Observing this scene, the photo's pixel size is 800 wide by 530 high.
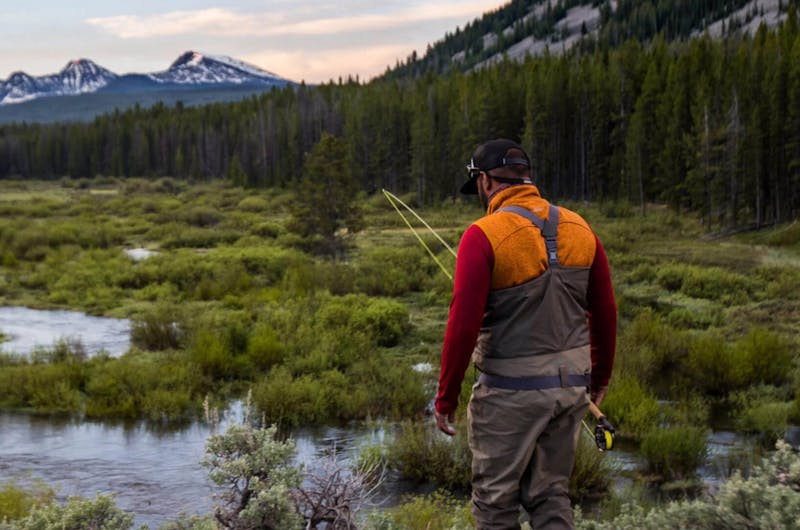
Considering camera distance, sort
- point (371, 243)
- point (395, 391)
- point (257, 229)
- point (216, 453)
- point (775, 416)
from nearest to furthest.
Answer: point (216, 453) → point (775, 416) → point (395, 391) → point (371, 243) → point (257, 229)

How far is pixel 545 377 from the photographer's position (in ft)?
13.5

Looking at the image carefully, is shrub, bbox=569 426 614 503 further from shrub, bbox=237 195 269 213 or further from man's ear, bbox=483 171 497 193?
shrub, bbox=237 195 269 213

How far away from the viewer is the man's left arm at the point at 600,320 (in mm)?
4516

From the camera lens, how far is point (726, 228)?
3728 cm

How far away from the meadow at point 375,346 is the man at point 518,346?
10.0ft

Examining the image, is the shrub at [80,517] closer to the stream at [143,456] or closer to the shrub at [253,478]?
the shrub at [253,478]

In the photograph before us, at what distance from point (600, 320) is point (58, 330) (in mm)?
16509

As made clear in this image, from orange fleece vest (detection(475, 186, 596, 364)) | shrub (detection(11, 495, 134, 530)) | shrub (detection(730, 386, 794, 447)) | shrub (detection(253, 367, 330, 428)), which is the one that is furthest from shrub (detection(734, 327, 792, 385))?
shrub (detection(11, 495, 134, 530))

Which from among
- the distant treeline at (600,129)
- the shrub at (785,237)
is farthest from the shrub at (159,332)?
the distant treeline at (600,129)

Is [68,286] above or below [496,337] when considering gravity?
below

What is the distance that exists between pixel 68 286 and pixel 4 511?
17399mm

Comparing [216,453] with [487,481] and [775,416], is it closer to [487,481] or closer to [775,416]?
[487,481]

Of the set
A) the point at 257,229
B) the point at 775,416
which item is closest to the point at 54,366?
the point at 775,416

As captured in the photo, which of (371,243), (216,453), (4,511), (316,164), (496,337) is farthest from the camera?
(371,243)
